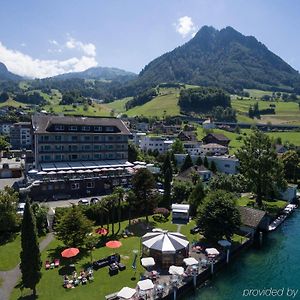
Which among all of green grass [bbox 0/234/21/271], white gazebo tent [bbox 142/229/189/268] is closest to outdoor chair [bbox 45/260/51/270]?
A: green grass [bbox 0/234/21/271]

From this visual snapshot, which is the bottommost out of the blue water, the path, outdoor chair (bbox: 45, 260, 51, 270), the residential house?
the blue water

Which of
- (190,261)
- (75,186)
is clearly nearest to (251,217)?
(190,261)

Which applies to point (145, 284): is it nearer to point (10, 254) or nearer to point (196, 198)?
point (10, 254)

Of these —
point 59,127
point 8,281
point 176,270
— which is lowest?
point 8,281

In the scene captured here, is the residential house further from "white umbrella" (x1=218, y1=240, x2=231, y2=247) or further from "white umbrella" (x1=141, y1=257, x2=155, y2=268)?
"white umbrella" (x1=141, y1=257, x2=155, y2=268)

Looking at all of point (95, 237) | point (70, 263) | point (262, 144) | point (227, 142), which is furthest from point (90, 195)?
point (227, 142)

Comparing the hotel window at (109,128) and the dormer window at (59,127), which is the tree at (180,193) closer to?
the hotel window at (109,128)

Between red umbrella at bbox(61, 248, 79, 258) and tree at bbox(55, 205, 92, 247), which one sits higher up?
tree at bbox(55, 205, 92, 247)
